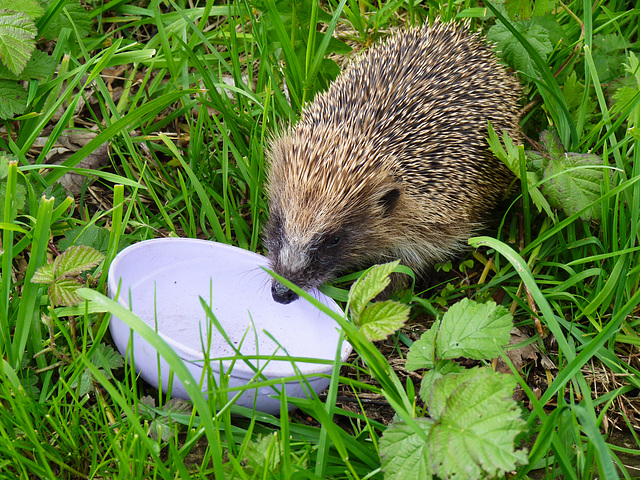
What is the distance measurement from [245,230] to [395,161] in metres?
1.11

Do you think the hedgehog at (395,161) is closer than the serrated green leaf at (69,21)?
Yes

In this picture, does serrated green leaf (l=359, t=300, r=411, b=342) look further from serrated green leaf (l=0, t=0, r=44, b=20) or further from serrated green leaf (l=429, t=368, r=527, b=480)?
serrated green leaf (l=0, t=0, r=44, b=20)

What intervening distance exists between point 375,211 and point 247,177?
0.94 m

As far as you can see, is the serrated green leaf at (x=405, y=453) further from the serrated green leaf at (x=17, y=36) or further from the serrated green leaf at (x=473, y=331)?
the serrated green leaf at (x=17, y=36)

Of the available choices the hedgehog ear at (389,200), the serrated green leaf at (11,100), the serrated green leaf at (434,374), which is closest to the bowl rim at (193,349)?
the serrated green leaf at (434,374)

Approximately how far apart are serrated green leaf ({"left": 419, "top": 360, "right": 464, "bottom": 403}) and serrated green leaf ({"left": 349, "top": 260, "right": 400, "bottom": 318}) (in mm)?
456

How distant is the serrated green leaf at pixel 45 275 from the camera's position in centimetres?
303

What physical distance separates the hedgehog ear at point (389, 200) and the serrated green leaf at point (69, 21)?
2.36 m

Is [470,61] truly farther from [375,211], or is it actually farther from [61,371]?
[61,371]

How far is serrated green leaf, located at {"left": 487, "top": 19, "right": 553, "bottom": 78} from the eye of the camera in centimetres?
456

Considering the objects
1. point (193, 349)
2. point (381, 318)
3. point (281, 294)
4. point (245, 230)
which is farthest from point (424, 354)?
point (245, 230)

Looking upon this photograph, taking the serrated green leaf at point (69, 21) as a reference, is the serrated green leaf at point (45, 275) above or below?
below

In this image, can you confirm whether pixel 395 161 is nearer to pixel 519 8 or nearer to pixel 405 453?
pixel 519 8

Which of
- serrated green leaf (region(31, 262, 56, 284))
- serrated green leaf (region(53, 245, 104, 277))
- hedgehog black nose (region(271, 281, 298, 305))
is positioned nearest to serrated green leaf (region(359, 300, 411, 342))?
hedgehog black nose (region(271, 281, 298, 305))
